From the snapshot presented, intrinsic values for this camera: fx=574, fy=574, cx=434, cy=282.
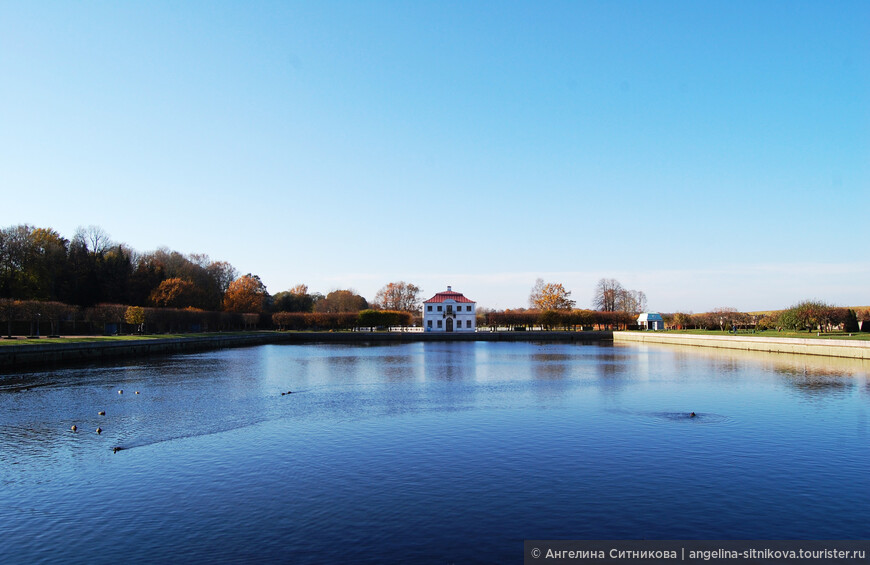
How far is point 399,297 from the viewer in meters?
105

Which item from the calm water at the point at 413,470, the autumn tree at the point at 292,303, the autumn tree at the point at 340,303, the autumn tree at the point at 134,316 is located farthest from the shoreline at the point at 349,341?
the autumn tree at the point at 340,303

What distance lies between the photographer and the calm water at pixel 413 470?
8195mm

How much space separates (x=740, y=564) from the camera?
7.44 m

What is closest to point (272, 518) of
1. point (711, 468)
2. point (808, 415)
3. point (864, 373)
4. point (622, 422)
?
point (711, 468)

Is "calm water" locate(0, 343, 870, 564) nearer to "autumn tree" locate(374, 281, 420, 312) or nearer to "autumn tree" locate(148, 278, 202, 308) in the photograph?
"autumn tree" locate(148, 278, 202, 308)

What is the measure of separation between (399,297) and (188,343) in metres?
55.6

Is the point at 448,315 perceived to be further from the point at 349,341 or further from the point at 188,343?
the point at 188,343

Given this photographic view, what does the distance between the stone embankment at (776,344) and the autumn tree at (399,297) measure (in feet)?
164

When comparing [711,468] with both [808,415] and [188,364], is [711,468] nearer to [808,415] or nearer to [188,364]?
[808,415]

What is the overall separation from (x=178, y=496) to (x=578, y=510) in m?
6.76

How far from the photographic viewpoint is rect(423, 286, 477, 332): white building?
81.1 meters

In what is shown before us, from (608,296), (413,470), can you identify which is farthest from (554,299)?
(413,470)

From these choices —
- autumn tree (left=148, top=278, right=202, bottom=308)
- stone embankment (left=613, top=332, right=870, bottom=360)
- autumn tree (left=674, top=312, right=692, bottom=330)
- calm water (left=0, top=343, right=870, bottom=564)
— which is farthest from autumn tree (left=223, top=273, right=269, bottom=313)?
autumn tree (left=674, top=312, right=692, bottom=330)

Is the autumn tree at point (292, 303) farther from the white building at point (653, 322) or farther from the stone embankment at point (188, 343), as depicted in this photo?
the white building at point (653, 322)
